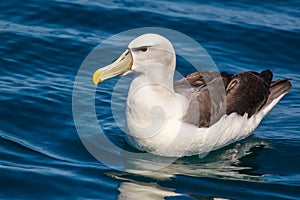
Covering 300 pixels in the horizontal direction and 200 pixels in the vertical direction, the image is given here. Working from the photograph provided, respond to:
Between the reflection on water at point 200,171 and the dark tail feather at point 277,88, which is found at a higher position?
the dark tail feather at point 277,88

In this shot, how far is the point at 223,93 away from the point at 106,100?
2.16m

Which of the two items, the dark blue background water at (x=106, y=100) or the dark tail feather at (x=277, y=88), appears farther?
the dark tail feather at (x=277, y=88)

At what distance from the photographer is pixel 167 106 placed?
8.91m

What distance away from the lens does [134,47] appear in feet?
28.6

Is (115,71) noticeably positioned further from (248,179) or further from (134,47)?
(248,179)

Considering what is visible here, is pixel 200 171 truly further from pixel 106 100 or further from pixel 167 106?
pixel 106 100

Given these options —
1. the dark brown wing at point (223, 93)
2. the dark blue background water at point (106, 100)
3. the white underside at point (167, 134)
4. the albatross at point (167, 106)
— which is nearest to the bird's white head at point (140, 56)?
the albatross at point (167, 106)

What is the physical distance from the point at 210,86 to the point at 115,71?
1371 millimetres

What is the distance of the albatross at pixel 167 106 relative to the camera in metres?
8.80

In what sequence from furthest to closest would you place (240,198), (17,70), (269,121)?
(17,70), (269,121), (240,198)

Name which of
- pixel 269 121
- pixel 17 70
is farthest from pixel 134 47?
pixel 17 70

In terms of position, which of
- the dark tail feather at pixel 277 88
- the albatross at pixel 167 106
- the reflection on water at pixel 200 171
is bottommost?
the reflection on water at pixel 200 171

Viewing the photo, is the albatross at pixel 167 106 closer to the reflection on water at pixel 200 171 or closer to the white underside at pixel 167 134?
the white underside at pixel 167 134

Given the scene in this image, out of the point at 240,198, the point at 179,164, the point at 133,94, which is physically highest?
the point at 133,94
